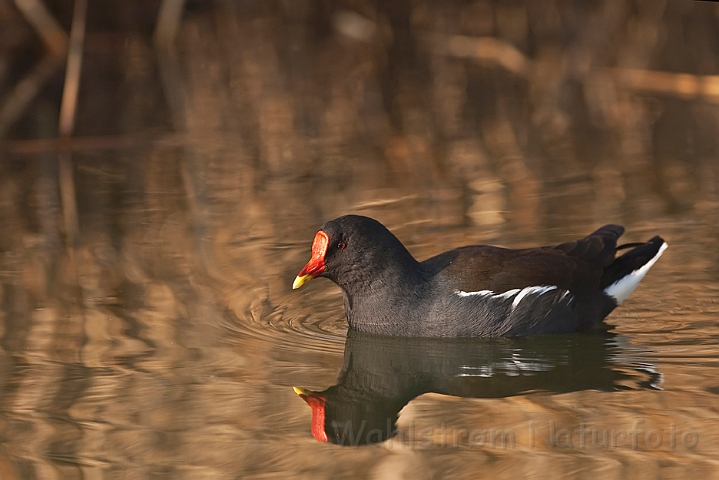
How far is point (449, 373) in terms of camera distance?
15.6 ft

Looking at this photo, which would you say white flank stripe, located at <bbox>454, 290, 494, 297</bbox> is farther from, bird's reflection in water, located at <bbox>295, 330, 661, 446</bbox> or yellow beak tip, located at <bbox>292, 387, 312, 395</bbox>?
yellow beak tip, located at <bbox>292, 387, 312, 395</bbox>

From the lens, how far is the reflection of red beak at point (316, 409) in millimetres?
4155

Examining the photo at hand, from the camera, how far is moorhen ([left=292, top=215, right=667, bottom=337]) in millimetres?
5047

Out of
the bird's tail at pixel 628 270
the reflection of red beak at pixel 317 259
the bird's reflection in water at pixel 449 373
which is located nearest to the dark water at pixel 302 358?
the bird's reflection in water at pixel 449 373

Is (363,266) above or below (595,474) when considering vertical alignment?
above

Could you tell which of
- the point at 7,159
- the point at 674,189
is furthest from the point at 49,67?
the point at 674,189

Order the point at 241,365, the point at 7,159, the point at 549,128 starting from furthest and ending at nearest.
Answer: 1. the point at 549,128
2. the point at 7,159
3. the point at 241,365

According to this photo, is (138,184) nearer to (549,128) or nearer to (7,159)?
(7,159)

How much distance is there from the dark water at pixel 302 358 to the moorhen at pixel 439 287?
98 millimetres

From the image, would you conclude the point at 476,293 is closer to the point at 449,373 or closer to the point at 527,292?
the point at 527,292

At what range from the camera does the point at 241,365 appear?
488cm

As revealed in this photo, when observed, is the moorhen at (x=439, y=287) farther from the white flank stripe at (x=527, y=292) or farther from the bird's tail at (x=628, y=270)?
the bird's tail at (x=628, y=270)

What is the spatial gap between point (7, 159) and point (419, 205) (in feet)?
11.0

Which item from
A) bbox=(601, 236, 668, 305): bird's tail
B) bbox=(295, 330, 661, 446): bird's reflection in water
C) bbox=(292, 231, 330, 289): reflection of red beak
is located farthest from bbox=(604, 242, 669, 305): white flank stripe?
bbox=(292, 231, 330, 289): reflection of red beak
